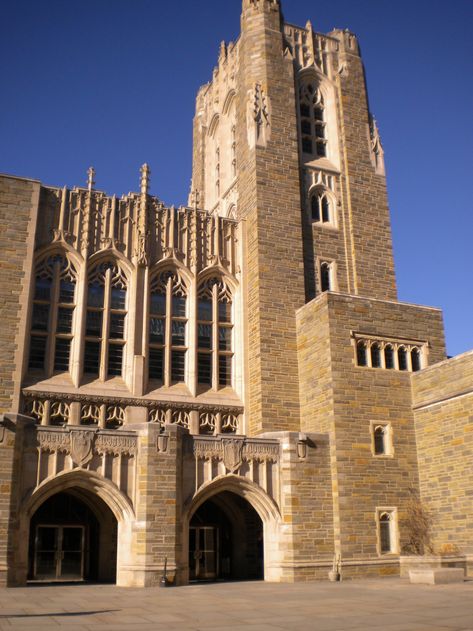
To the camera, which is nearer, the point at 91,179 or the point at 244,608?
the point at 244,608

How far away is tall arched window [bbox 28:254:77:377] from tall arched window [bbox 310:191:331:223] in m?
11.2

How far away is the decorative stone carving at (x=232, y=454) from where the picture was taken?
72.7 ft

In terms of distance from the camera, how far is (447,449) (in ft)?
75.9

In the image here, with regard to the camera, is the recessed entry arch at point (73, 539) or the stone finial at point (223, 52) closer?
the recessed entry arch at point (73, 539)

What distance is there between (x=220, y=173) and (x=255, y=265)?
10.5 m

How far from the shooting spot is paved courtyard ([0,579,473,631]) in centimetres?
1095

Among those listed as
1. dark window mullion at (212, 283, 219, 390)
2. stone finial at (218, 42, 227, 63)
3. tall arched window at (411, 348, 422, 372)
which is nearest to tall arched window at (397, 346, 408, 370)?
tall arched window at (411, 348, 422, 372)

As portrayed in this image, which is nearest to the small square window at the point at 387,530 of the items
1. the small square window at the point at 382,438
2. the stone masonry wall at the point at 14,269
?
the small square window at the point at 382,438

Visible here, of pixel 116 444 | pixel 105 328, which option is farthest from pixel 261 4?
pixel 116 444

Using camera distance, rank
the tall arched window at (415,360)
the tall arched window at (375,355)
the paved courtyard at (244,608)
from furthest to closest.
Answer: the tall arched window at (415,360) < the tall arched window at (375,355) < the paved courtyard at (244,608)

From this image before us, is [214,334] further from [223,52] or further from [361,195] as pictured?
[223,52]

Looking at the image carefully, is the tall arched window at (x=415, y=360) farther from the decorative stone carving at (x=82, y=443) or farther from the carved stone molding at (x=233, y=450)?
the decorative stone carving at (x=82, y=443)

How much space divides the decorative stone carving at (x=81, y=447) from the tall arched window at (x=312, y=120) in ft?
59.5

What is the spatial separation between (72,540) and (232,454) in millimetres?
7193
